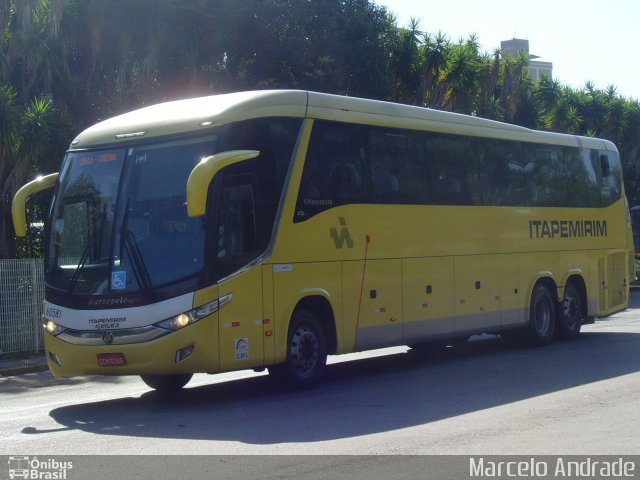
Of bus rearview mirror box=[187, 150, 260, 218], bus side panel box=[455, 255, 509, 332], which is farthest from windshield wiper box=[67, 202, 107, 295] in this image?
bus side panel box=[455, 255, 509, 332]

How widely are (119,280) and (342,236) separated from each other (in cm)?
341

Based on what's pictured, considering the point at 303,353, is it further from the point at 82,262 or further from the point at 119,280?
the point at 82,262

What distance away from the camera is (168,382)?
13.3m

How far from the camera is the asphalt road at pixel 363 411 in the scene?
914cm

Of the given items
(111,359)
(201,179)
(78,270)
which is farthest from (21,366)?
A: (201,179)

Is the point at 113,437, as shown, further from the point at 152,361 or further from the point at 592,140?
the point at 592,140

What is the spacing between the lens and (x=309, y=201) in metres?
13.1

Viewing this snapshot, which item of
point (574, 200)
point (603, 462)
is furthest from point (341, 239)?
point (574, 200)

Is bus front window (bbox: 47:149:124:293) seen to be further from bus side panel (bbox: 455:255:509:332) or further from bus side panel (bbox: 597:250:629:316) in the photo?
bus side panel (bbox: 597:250:629:316)

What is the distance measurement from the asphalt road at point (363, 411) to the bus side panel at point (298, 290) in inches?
31.4

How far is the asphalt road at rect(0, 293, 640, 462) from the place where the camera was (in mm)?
9141

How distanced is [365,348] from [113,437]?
5.08 metres

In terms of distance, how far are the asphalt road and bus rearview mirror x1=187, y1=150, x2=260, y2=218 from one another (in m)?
2.32

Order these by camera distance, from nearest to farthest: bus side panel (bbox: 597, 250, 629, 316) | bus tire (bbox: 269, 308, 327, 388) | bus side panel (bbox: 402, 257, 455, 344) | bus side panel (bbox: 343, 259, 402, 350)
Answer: bus tire (bbox: 269, 308, 327, 388) → bus side panel (bbox: 343, 259, 402, 350) → bus side panel (bbox: 402, 257, 455, 344) → bus side panel (bbox: 597, 250, 629, 316)
